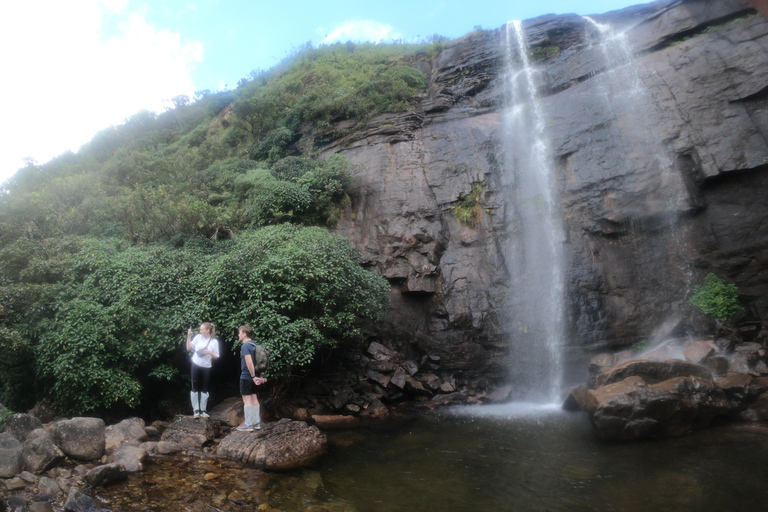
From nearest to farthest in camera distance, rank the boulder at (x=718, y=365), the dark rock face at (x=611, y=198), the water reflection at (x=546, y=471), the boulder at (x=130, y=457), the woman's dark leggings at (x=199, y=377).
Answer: the water reflection at (x=546, y=471) → the boulder at (x=130, y=457) → the woman's dark leggings at (x=199, y=377) → the boulder at (x=718, y=365) → the dark rock face at (x=611, y=198)

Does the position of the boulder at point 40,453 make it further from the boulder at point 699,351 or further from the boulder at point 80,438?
the boulder at point 699,351

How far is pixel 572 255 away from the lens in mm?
14109

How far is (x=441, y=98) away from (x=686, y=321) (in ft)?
44.6

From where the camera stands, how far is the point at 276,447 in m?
7.18

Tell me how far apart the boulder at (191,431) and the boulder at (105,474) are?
1601 millimetres

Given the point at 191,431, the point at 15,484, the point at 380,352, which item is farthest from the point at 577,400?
the point at 15,484

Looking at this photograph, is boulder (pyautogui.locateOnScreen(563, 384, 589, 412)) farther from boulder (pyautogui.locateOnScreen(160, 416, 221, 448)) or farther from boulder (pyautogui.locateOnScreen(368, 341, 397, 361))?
boulder (pyautogui.locateOnScreen(160, 416, 221, 448))

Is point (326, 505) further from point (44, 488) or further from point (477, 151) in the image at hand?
point (477, 151)

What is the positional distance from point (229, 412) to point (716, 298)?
42.2 ft

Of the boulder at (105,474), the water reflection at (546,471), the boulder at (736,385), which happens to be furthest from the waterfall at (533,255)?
the boulder at (105,474)

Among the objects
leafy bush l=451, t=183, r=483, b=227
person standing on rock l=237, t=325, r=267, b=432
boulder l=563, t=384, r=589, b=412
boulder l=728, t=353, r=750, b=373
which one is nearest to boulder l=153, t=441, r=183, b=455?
person standing on rock l=237, t=325, r=267, b=432

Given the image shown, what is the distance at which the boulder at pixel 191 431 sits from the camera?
7.53m

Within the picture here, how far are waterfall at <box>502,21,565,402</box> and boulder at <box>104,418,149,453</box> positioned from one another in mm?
9688

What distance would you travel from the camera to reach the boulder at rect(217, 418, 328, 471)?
22.8 feet
